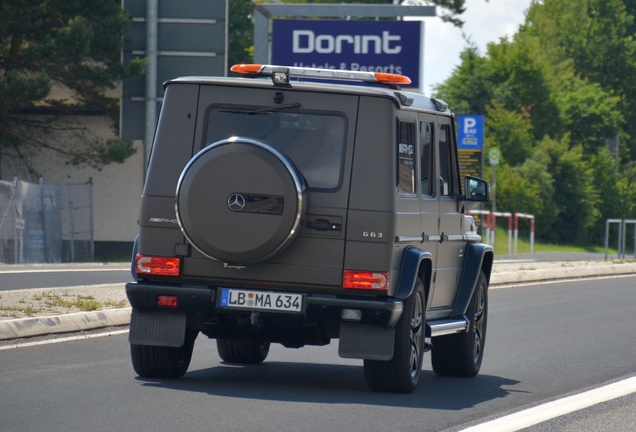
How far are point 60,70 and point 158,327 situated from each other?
91.1ft

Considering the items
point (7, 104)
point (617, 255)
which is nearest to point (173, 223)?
point (7, 104)

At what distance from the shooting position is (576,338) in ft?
49.6

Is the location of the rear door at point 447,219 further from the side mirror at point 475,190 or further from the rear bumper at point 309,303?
the rear bumper at point 309,303

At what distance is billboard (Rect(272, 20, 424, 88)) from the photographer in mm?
33875

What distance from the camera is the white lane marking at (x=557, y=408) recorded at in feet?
27.0

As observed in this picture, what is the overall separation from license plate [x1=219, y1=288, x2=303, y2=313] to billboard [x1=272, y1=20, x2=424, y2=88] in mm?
24430

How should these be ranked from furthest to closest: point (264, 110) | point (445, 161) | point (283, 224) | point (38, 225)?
point (38, 225) < point (445, 161) < point (264, 110) < point (283, 224)

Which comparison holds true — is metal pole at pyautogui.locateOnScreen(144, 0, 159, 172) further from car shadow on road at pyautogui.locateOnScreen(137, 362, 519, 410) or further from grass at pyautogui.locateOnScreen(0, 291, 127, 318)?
car shadow on road at pyautogui.locateOnScreen(137, 362, 519, 410)

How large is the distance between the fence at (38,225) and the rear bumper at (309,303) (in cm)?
1967

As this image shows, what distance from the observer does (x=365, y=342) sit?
9.59 m

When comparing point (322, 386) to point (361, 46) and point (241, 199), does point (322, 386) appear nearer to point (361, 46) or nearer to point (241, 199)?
point (241, 199)

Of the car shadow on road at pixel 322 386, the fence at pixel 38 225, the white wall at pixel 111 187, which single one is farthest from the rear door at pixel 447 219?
the white wall at pixel 111 187

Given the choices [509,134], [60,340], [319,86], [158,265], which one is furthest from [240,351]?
[509,134]

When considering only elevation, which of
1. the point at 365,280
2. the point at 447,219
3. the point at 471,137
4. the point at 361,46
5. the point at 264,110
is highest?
the point at 361,46
